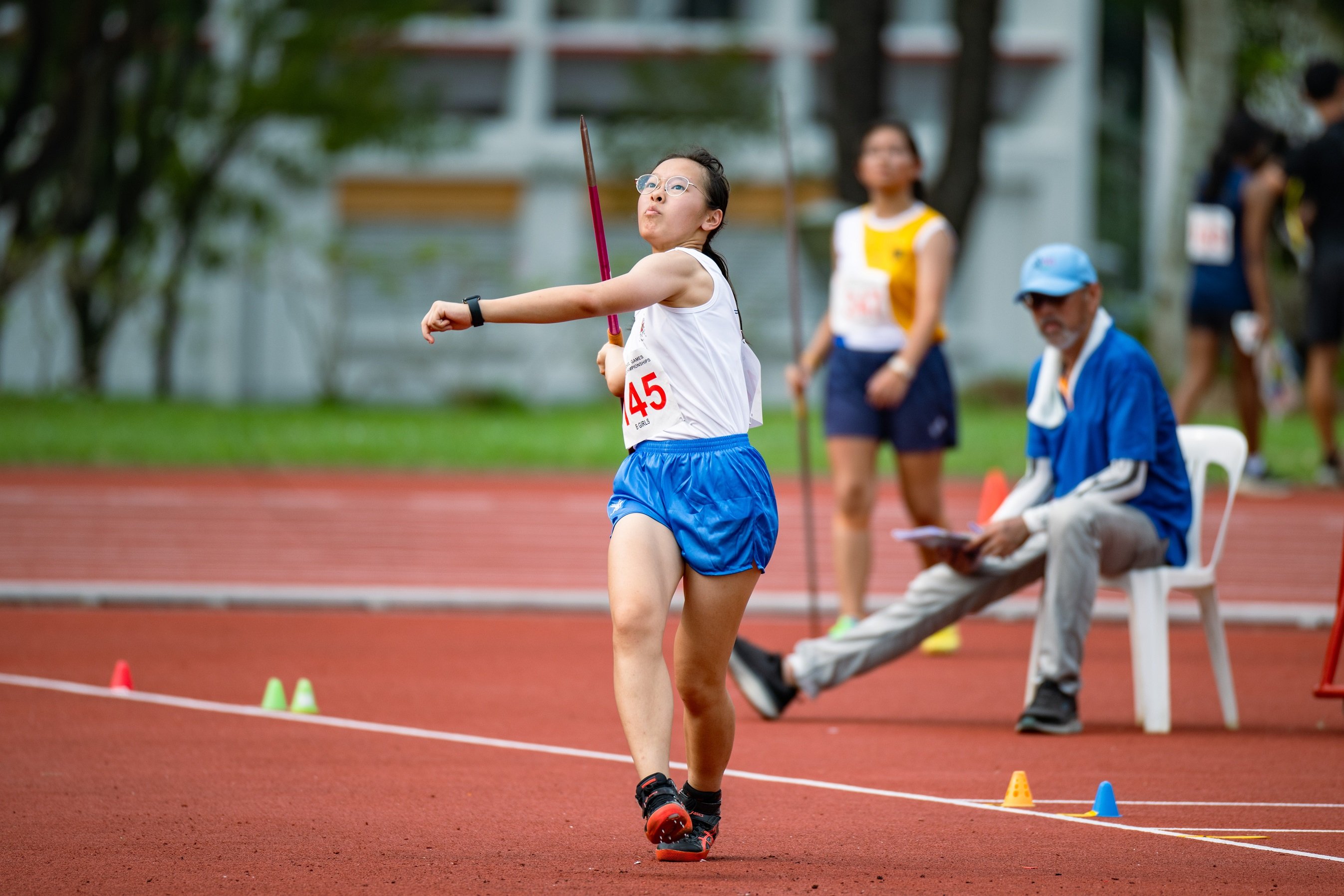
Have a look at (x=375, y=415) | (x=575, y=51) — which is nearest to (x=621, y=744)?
(x=375, y=415)

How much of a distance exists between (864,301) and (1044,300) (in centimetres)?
137

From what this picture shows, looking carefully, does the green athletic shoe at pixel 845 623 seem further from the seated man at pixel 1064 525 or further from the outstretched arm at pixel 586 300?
the outstretched arm at pixel 586 300

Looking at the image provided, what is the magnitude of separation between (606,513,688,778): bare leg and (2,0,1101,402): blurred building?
30149 mm

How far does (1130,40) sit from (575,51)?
16.3 meters

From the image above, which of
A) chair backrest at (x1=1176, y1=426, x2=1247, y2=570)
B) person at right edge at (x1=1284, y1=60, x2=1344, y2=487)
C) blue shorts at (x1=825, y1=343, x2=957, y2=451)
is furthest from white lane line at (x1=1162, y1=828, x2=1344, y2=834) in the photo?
person at right edge at (x1=1284, y1=60, x2=1344, y2=487)

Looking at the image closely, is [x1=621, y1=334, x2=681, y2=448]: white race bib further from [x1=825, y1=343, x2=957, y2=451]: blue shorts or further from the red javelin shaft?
[x1=825, y1=343, x2=957, y2=451]: blue shorts

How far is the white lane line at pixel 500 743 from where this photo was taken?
481cm

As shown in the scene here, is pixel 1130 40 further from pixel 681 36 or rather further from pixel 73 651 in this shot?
pixel 73 651

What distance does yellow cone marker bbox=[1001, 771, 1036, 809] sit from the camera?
5.09 metres

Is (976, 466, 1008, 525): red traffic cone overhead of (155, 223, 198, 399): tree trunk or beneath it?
beneath

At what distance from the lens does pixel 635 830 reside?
479 cm

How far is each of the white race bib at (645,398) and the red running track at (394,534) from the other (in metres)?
5.93

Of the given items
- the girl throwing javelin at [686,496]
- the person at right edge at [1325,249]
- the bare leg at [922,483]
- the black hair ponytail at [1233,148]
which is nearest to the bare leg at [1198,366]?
the person at right edge at [1325,249]

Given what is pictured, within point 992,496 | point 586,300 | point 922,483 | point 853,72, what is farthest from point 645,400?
point 853,72
